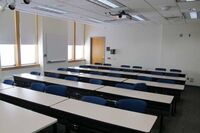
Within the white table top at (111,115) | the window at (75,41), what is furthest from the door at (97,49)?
the white table top at (111,115)

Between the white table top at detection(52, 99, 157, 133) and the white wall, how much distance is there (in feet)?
21.9

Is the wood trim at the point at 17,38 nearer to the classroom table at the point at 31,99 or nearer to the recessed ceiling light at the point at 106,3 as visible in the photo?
the classroom table at the point at 31,99

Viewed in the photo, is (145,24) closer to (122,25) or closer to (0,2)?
(122,25)

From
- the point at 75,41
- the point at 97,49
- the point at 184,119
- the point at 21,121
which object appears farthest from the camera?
the point at 97,49

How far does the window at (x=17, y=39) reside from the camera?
6.29 metres

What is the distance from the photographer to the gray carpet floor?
12.1 ft

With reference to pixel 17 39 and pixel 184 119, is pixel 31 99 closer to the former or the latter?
pixel 184 119

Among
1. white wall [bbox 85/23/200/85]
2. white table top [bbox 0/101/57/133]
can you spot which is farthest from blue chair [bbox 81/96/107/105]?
white wall [bbox 85/23/200/85]

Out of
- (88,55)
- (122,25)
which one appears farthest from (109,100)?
(88,55)

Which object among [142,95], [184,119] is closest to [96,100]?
[142,95]

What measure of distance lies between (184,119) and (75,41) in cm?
742

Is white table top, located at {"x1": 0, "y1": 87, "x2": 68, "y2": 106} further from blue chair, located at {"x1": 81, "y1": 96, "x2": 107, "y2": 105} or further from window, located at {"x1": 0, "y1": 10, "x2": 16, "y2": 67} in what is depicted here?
window, located at {"x1": 0, "y1": 10, "x2": 16, "y2": 67}

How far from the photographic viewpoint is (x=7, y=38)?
635cm

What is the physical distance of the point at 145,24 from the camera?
8961 millimetres
